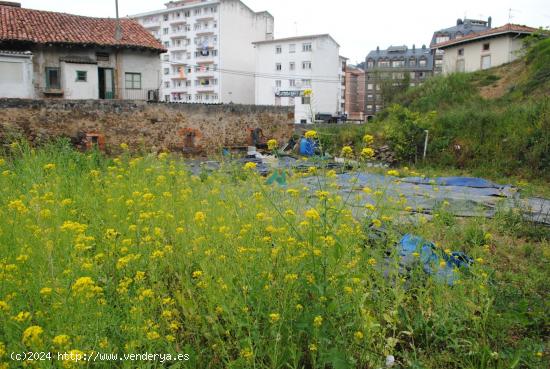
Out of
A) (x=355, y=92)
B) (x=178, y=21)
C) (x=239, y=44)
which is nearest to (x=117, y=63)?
(x=239, y=44)

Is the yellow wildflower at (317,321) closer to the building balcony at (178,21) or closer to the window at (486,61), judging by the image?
the window at (486,61)

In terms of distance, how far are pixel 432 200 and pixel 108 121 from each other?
1133 centimetres

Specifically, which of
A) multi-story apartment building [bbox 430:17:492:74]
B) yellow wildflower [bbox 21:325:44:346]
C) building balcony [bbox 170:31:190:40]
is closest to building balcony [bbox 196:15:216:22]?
building balcony [bbox 170:31:190:40]

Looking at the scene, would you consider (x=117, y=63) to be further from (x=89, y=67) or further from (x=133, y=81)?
(x=89, y=67)

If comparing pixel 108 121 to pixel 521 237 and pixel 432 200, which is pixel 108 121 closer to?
pixel 432 200

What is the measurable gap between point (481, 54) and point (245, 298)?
29882mm

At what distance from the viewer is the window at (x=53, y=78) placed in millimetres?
19703

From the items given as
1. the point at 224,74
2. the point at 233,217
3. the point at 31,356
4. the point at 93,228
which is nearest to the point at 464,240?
the point at 233,217

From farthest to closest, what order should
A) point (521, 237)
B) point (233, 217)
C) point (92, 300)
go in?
point (521, 237), point (233, 217), point (92, 300)

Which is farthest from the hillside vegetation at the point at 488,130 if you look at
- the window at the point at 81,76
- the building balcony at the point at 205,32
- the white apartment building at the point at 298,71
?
the building balcony at the point at 205,32

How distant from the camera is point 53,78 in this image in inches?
783

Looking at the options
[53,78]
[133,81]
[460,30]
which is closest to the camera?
[53,78]

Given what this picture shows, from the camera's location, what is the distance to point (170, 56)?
51.3 metres

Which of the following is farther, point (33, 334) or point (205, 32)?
point (205, 32)
